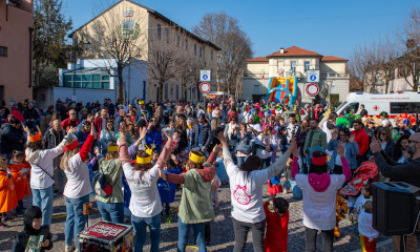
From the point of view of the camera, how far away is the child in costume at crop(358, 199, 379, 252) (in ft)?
14.4

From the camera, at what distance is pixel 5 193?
5488mm

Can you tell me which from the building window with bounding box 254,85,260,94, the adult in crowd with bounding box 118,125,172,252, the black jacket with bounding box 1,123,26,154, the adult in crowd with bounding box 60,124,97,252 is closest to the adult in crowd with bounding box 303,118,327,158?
the adult in crowd with bounding box 118,125,172,252

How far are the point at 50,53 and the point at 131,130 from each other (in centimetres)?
3171

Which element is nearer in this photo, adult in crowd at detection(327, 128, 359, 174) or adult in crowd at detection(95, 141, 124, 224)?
adult in crowd at detection(95, 141, 124, 224)

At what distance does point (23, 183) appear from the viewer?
19.8 ft

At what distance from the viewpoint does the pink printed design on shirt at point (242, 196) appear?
379 centimetres

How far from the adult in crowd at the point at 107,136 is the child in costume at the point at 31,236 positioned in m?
4.90

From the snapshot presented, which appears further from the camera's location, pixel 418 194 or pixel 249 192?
pixel 249 192

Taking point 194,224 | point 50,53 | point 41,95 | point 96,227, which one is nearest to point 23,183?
point 96,227

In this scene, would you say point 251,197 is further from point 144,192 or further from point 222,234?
point 222,234

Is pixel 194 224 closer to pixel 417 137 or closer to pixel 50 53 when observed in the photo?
pixel 417 137

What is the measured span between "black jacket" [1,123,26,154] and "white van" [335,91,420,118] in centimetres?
1492

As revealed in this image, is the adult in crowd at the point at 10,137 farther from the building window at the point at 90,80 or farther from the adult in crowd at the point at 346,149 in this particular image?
the building window at the point at 90,80

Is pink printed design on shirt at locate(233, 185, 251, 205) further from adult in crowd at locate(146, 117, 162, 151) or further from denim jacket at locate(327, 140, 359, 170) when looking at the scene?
adult in crowd at locate(146, 117, 162, 151)
